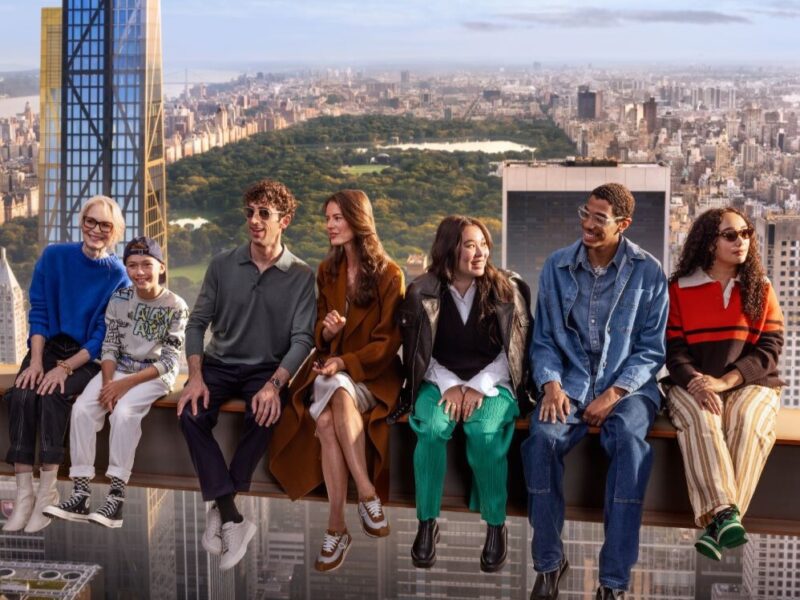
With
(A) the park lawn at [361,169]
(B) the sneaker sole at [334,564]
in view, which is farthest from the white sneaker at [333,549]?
(A) the park lawn at [361,169]

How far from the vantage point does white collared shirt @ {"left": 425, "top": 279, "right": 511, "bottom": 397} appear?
2743mm

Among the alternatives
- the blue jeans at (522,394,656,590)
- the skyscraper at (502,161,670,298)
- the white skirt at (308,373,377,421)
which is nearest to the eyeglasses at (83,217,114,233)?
the white skirt at (308,373,377,421)

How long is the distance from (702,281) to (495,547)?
36.7 inches

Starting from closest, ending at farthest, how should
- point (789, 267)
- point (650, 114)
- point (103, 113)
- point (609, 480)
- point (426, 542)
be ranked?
point (609, 480) < point (426, 542) < point (789, 267) < point (650, 114) < point (103, 113)

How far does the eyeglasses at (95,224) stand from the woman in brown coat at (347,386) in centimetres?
68

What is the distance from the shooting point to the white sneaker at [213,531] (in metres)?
2.85

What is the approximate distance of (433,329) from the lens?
282 centimetres

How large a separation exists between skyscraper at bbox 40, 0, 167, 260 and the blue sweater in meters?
33.0

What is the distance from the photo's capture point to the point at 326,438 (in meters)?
2.75

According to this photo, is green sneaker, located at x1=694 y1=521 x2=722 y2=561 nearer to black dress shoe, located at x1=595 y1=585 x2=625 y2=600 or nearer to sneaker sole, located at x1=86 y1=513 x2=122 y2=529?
black dress shoe, located at x1=595 y1=585 x2=625 y2=600

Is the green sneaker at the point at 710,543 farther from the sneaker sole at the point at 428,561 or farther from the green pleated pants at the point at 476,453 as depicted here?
the sneaker sole at the point at 428,561

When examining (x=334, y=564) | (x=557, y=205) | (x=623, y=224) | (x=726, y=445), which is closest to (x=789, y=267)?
(x=623, y=224)

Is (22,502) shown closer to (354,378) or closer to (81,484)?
(81,484)

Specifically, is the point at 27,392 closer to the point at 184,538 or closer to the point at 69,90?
the point at 184,538
